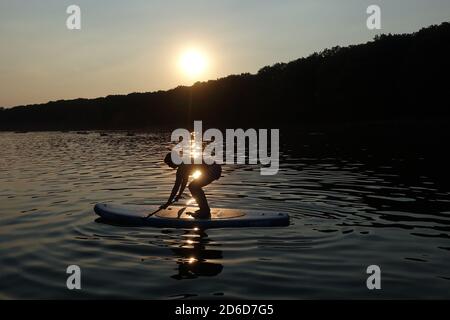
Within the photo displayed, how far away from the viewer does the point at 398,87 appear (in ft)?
271

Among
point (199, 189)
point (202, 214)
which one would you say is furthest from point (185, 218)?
point (199, 189)

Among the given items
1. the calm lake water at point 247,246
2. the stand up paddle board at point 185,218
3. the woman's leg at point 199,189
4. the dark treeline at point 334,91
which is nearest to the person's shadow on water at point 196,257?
the calm lake water at point 247,246

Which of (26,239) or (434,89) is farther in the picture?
(434,89)

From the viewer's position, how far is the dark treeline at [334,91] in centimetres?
7994

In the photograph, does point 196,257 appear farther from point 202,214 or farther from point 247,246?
point 202,214

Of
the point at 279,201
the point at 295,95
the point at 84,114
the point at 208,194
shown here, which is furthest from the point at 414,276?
the point at 84,114

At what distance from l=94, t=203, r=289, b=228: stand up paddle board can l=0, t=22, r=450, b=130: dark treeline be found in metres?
70.2

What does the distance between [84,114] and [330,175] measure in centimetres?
17057

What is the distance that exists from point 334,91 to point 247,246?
85462 millimetres

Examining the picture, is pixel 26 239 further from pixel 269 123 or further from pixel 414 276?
pixel 269 123

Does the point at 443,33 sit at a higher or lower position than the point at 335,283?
higher

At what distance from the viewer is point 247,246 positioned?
10406mm

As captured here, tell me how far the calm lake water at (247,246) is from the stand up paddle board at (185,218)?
0.82 feet

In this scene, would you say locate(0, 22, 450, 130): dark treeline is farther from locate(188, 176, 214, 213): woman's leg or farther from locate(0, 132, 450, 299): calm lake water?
locate(188, 176, 214, 213): woman's leg
